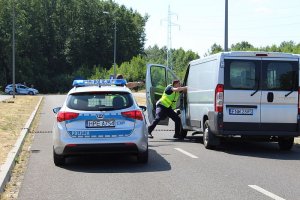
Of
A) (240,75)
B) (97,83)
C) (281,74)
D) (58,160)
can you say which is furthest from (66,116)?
(281,74)

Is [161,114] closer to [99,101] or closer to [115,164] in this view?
[115,164]

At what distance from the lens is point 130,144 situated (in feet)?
31.6

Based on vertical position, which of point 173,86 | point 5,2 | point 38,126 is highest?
point 5,2

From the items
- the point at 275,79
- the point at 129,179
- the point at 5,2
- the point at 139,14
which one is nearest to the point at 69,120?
the point at 129,179

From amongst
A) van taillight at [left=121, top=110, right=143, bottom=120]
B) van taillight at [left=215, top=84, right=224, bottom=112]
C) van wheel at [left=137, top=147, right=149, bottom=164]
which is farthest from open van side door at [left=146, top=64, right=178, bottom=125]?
van taillight at [left=121, top=110, right=143, bottom=120]

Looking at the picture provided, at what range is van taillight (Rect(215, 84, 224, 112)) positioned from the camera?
11750 mm

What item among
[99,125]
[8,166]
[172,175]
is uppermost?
[99,125]

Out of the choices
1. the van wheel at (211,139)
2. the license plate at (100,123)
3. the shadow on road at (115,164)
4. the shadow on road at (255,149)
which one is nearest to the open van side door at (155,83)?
the shadow on road at (255,149)

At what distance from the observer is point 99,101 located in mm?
9922

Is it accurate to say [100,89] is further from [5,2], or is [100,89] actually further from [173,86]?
[5,2]

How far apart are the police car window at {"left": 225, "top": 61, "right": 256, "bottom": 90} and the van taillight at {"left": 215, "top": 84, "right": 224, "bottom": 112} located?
0.14m

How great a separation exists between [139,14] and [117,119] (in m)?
94.2

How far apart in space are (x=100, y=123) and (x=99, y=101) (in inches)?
19.5

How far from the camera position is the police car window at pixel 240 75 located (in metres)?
11.8
